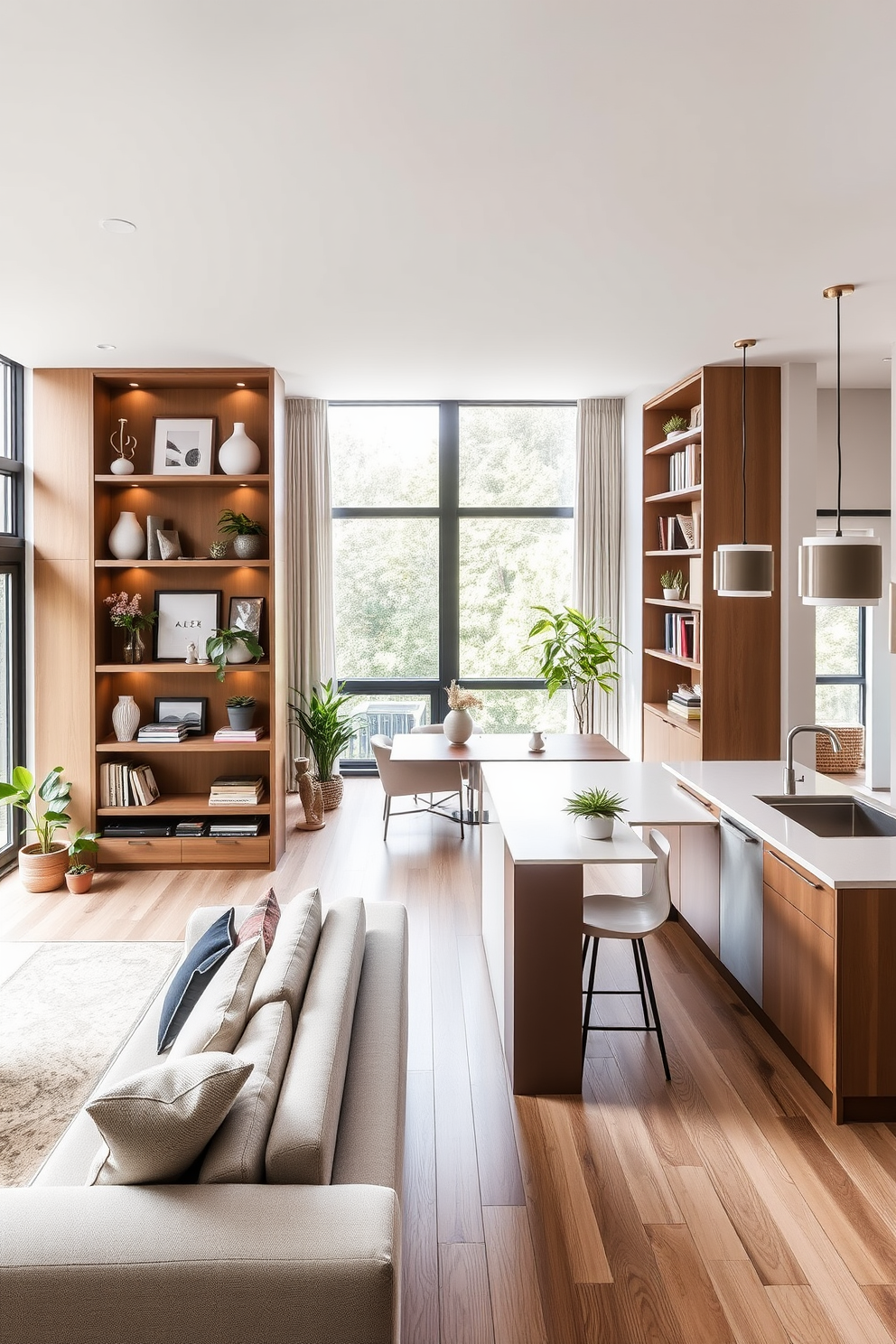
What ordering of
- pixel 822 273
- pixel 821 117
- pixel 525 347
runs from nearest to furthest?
pixel 821 117
pixel 822 273
pixel 525 347

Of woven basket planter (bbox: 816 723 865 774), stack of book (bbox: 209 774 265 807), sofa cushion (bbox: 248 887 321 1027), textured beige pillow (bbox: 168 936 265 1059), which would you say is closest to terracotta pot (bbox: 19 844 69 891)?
stack of book (bbox: 209 774 265 807)

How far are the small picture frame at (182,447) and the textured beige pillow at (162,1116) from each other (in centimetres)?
436

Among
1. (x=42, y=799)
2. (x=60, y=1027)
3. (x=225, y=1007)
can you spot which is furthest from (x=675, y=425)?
(x=225, y=1007)

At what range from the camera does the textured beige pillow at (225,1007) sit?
1.86 m

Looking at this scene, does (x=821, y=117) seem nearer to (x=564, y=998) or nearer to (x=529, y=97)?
(x=529, y=97)

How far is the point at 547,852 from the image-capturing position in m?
2.90

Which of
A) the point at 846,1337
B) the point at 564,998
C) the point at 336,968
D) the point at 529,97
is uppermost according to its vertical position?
the point at 529,97

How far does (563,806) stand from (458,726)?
75.4 inches

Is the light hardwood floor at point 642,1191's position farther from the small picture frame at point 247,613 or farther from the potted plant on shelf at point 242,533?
the potted plant on shelf at point 242,533

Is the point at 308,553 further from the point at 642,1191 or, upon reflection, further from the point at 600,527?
the point at 642,1191

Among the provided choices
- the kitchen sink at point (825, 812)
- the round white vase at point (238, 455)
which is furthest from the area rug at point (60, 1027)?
the round white vase at point (238, 455)

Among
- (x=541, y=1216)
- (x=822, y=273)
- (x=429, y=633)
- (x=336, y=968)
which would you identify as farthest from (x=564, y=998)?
(x=429, y=633)

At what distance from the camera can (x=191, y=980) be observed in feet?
7.86

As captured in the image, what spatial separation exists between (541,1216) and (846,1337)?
724 mm
